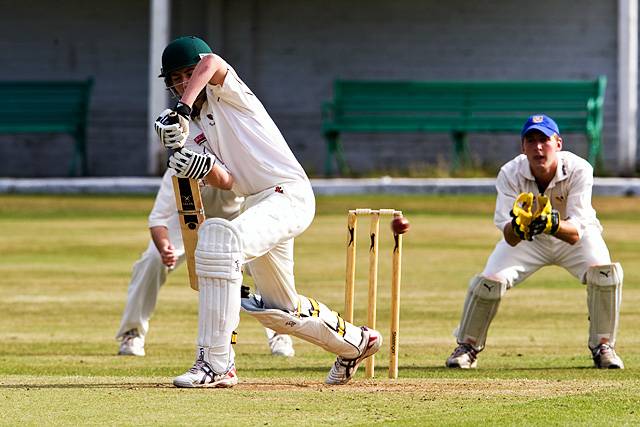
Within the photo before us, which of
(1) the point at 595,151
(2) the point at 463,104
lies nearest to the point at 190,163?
(1) the point at 595,151

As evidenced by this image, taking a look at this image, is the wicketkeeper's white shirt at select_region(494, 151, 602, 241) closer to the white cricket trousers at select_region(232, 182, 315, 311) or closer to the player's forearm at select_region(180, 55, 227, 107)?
the white cricket trousers at select_region(232, 182, 315, 311)

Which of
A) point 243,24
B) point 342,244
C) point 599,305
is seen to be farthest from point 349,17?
point 599,305

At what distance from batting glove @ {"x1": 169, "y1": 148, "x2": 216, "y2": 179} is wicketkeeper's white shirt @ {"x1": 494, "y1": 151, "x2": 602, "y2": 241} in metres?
2.14

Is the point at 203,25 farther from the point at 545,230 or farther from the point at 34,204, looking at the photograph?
the point at 545,230

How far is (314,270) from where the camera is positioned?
13.1 m

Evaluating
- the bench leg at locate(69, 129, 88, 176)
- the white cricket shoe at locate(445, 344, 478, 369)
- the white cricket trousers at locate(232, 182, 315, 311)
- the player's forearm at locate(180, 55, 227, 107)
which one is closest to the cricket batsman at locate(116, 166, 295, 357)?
the white cricket shoe at locate(445, 344, 478, 369)

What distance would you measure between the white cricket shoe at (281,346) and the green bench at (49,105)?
13106 millimetres

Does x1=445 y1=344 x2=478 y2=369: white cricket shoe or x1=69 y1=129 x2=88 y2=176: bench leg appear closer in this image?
x1=445 y1=344 x2=478 y2=369: white cricket shoe

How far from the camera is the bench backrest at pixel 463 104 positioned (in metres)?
19.6

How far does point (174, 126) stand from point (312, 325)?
1.07 m

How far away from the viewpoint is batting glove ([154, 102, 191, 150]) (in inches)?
226

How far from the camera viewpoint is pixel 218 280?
5758mm

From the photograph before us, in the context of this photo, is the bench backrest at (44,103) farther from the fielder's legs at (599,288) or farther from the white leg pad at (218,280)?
the white leg pad at (218,280)

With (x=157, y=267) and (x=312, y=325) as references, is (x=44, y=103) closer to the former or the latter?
(x=157, y=267)
